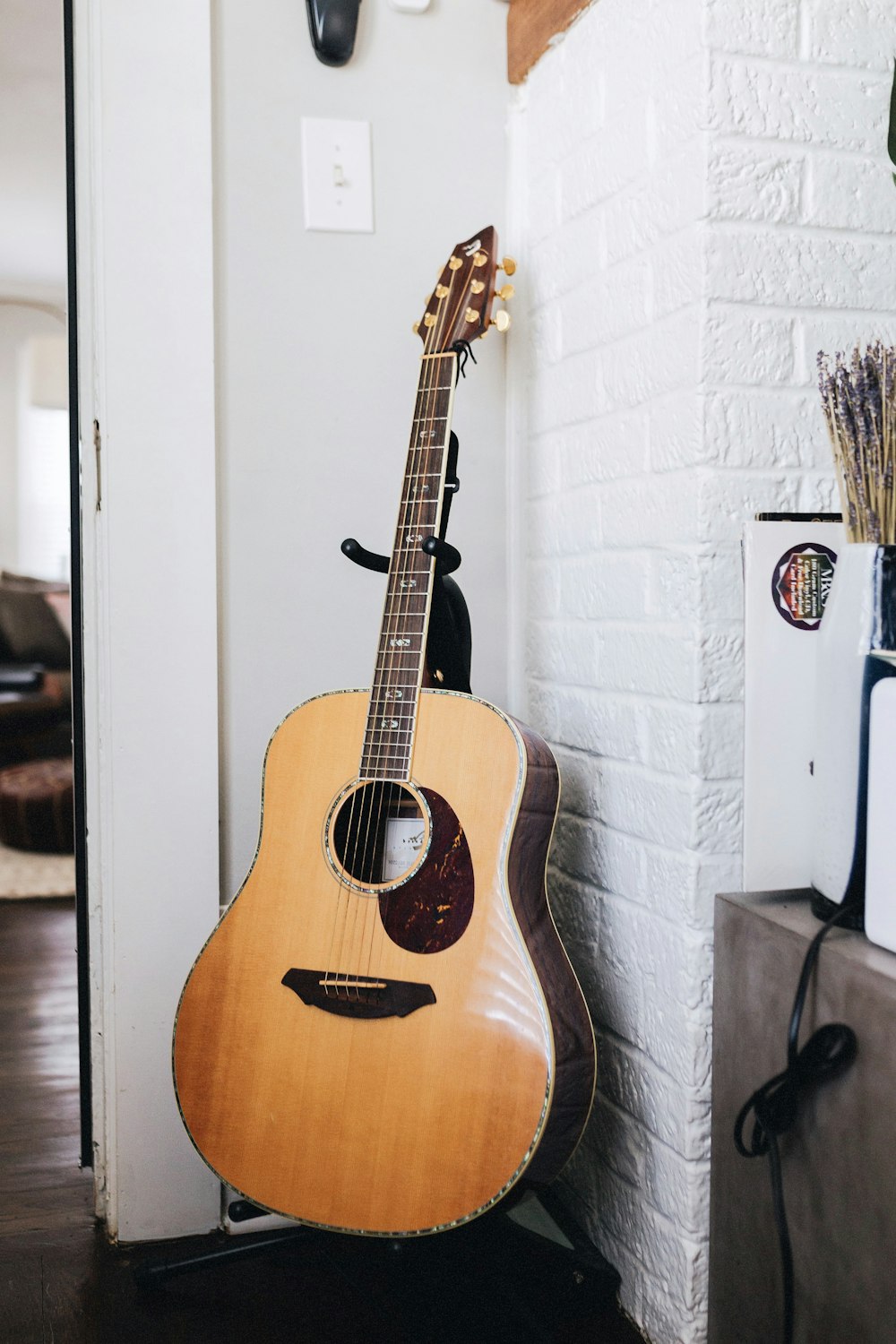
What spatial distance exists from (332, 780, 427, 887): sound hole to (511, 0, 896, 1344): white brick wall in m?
0.24

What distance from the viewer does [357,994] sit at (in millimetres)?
1016

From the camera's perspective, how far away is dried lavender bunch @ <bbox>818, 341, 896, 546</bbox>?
82cm

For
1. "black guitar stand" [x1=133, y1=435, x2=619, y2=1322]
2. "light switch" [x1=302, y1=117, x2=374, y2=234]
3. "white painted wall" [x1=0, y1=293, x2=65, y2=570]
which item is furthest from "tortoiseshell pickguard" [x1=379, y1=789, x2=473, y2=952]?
"white painted wall" [x1=0, y1=293, x2=65, y2=570]

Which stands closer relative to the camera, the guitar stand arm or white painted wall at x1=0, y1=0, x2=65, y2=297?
the guitar stand arm

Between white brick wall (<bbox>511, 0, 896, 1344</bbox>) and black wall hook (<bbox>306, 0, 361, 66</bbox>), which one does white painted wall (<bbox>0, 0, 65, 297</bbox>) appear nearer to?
black wall hook (<bbox>306, 0, 361, 66</bbox>)

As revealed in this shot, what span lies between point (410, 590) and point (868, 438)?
1.59ft

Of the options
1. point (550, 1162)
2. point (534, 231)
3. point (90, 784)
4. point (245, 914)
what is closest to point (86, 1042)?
point (90, 784)

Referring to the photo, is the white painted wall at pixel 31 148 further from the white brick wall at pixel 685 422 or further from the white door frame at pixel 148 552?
the white brick wall at pixel 685 422

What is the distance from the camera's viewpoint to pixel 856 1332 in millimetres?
756

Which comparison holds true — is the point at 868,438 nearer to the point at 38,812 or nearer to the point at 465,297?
the point at 465,297

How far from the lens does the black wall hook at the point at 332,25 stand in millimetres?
1262

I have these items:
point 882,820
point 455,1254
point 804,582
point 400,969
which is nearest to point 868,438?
point 804,582

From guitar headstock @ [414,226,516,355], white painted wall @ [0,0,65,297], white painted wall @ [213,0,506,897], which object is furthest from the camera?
white painted wall @ [0,0,65,297]

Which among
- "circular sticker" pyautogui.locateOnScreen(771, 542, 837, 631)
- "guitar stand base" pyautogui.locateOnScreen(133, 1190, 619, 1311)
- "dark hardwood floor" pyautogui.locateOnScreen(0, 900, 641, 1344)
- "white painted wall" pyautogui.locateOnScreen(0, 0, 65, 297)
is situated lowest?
"dark hardwood floor" pyautogui.locateOnScreen(0, 900, 641, 1344)
